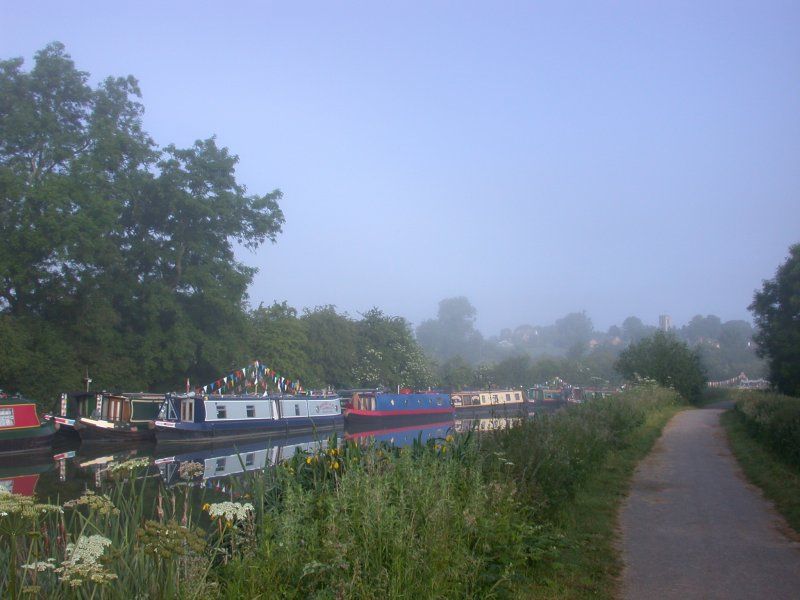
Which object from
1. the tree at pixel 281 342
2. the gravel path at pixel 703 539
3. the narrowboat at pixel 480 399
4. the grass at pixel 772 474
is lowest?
the gravel path at pixel 703 539

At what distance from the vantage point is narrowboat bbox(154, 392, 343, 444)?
25.8 meters

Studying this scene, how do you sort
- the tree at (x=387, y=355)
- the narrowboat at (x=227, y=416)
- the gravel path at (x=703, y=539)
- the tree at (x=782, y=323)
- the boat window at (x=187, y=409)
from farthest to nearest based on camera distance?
the tree at (x=387, y=355) < the tree at (x=782, y=323) < the boat window at (x=187, y=409) < the narrowboat at (x=227, y=416) < the gravel path at (x=703, y=539)

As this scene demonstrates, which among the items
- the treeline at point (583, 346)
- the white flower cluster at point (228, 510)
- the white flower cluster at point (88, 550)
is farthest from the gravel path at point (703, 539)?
the treeline at point (583, 346)

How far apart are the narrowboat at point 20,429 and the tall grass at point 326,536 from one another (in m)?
18.6

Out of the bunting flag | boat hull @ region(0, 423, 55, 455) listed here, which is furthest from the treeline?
boat hull @ region(0, 423, 55, 455)

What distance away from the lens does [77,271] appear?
28.9 meters

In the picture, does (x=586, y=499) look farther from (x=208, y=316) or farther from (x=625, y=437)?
(x=208, y=316)

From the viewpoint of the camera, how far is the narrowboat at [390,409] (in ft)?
109

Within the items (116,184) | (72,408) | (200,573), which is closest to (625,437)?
(200,573)

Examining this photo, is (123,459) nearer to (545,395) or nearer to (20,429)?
(20,429)

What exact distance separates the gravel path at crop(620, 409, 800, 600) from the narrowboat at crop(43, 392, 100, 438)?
21531 mm

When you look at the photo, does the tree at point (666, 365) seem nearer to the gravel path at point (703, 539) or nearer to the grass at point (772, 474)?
the grass at point (772, 474)

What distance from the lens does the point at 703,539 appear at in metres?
7.05

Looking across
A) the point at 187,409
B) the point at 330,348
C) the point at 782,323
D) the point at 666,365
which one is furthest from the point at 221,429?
the point at 782,323
